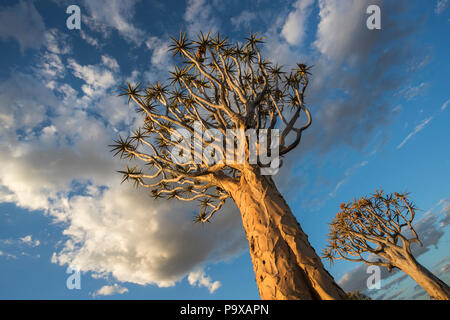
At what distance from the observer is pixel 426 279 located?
28.6 feet

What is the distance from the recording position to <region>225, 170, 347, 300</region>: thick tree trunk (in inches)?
132

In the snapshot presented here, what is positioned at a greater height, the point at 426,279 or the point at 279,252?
the point at 279,252

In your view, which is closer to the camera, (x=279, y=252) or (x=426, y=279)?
(x=279, y=252)

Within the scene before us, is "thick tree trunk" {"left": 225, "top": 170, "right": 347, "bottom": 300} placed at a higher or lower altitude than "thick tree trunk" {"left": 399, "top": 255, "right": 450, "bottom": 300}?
higher

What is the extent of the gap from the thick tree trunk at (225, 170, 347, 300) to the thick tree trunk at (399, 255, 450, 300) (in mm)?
8715

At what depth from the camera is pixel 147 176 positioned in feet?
24.5

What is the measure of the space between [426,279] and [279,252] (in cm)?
958

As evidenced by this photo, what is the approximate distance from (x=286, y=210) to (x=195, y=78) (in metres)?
6.25

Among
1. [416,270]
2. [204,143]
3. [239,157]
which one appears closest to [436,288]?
[416,270]

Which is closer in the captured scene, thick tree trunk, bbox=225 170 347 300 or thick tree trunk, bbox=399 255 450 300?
thick tree trunk, bbox=225 170 347 300
